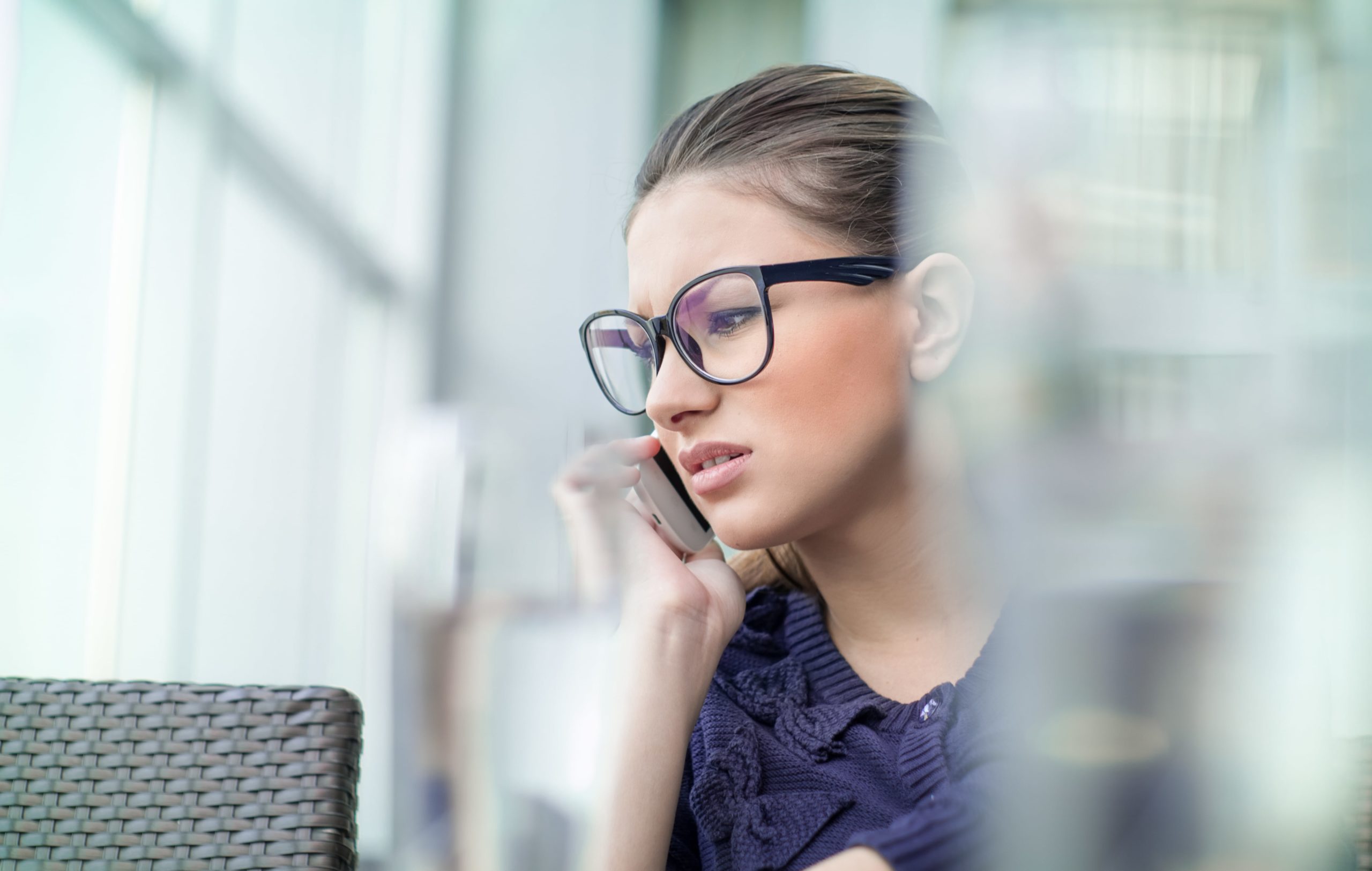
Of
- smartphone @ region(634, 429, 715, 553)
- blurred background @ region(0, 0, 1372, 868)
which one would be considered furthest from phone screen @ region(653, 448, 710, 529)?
blurred background @ region(0, 0, 1372, 868)

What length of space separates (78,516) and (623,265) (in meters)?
0.68

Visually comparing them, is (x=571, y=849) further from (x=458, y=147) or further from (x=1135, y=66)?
(x=458, y=147)

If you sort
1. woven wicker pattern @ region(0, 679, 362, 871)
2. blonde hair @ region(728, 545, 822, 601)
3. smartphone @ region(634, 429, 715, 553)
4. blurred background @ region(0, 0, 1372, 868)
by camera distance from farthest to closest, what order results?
blonde hair @ region(728, 545, 822, 601), smartphone @ region(634, 429, 715, 553), woven wicker pattern @ region(0, 679, 362, 871), blurred background @ region(0, 0, 1372, 868)

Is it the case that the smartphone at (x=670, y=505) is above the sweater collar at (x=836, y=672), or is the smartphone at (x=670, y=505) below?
above

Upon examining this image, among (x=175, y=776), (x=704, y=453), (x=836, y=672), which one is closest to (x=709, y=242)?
(x=704, y=453)

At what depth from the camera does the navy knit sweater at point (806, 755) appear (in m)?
0.70

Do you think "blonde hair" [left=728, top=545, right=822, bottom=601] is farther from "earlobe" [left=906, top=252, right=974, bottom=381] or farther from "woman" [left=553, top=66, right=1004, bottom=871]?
"earlobe" [left=906, top=252, right=974, bottom=381]

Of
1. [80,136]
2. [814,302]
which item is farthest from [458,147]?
[80,136]

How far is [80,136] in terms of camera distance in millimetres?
999

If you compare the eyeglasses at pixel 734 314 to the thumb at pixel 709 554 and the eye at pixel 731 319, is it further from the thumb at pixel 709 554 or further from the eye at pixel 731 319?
the thumb at pixel 709 554

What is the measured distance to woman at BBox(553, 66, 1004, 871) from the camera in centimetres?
70

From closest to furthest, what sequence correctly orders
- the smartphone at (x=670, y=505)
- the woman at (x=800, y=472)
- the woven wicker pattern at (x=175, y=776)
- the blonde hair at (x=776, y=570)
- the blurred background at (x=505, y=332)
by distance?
the blurred background at (x=505, y=332), the woven wicker pattern at (x=175, y=776), the woman at (x=800, y=472), the smartphone at (x=670, y=505), the blonde hair at (x=776, y=570)

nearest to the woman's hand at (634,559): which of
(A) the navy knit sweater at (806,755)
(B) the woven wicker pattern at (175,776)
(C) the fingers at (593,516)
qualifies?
(C) the fingers at (593,516)

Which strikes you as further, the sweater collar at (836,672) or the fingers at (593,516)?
the sweater collar at (836,672)
